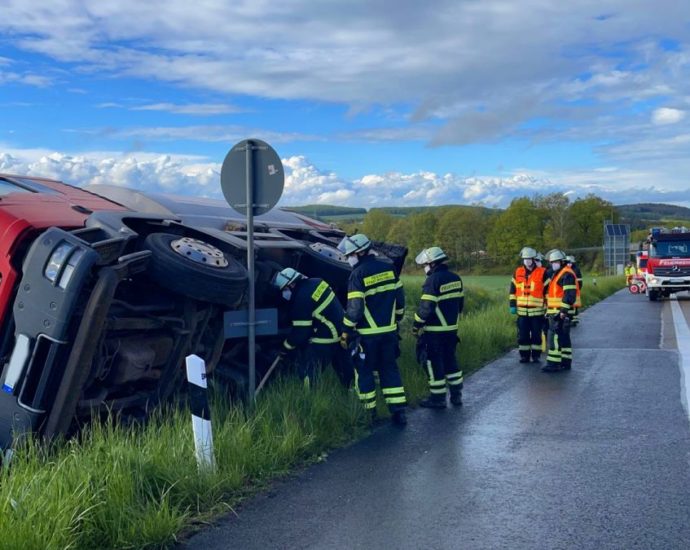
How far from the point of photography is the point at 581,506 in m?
5.16

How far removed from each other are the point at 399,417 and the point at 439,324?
5.12 feet

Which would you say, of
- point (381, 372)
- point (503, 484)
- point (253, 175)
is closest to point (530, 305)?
point (381, 372)

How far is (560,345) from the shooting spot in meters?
11.5

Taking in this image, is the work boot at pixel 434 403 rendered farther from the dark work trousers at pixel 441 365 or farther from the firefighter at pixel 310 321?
the firefighter at pixel 310 321

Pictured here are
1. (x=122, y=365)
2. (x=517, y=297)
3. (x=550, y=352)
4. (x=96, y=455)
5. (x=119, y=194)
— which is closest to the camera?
(x=96, y=455)

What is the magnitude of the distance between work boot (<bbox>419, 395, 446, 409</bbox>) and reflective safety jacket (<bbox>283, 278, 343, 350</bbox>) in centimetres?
122

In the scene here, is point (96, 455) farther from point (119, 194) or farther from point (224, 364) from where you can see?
point (119, 194)

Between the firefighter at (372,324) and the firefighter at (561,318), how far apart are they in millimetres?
4311

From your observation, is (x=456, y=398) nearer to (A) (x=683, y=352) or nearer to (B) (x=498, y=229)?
(A) (x=683, y=352)

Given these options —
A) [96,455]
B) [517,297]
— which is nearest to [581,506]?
[96,455]

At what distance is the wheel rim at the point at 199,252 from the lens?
267 inches

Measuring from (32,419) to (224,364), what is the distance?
2579 millimetres

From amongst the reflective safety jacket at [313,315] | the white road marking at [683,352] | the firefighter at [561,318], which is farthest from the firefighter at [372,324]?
the firefighter at [561,318]

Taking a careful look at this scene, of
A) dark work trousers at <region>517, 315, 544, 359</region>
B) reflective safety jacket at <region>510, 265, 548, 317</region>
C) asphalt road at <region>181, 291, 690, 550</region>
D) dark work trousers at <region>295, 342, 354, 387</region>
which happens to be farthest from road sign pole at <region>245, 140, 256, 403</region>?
reflective safety jacket at <region>510, 265, 548, 317</region>
